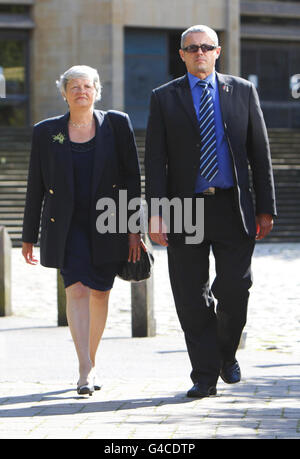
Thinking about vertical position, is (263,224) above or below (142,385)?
above

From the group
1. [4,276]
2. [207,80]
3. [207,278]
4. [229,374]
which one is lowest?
[229,374]

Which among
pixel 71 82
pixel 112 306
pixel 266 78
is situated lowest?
pixel 112 306

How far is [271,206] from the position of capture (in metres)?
6.14

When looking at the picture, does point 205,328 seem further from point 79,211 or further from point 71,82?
point 71,82

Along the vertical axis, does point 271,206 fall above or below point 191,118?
below

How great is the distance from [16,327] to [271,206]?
13.4ft

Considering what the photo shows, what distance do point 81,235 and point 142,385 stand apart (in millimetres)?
990

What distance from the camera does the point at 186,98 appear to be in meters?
6.13

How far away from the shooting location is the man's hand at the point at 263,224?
618 centimetres

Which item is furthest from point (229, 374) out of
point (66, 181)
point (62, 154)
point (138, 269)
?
point (62, 154)

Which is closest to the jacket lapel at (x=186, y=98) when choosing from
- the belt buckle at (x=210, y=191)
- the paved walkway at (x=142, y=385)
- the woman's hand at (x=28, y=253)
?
the belt buckle at (x=210, y=191)

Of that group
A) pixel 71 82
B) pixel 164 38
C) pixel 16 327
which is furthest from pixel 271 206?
pixel 164 38

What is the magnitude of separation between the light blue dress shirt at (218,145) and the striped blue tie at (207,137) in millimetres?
25

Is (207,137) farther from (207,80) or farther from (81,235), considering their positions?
(81,235)
